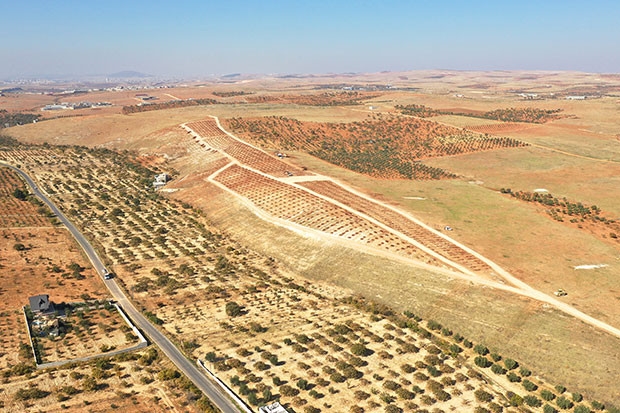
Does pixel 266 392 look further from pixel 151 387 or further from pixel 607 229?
pixel 607 229

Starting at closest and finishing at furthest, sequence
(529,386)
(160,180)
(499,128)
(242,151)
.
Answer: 1. (529,386)
2. (160,180)
3. (242,151)
4. (499,128)

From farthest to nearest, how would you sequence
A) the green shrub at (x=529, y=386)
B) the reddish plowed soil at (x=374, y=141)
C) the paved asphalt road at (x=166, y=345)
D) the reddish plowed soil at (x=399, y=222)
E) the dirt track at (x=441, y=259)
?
the reddish plowed soil at (x=374, y=141) < the reddish plowed soil at (x=399, y=222) < the dirt track at (x=441, y=259) < the green shrub at (x=529, y=386) < the paved asphalt road at (x=166, y=345)

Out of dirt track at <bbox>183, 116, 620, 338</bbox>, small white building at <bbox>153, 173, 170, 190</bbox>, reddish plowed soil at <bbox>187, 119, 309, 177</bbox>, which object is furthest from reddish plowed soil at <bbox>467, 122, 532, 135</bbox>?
small white building at <bbox>153, 173, 170, 190</bbox>

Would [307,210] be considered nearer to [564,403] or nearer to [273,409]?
[273,409]

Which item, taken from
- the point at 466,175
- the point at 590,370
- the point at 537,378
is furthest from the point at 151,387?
the point at 466,175

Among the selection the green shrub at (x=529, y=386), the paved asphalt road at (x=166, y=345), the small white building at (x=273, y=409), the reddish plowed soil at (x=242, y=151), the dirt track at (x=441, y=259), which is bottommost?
the green shrub at (x=529, y=386)

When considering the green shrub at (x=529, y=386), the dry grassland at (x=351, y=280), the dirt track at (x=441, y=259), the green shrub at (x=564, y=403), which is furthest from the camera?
the dirt track at (x=441, y=259)

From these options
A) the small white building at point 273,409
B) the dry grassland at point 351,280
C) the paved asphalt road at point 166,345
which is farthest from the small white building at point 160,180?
the small white building at point 273,409

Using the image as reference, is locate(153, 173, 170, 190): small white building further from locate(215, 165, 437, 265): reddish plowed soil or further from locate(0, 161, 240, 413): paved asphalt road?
locate(0, 161, 240, 413): paved asphalt road

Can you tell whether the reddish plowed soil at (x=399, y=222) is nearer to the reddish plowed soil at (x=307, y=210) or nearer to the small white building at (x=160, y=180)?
the reddish plowed soil at (x=307, y=210)

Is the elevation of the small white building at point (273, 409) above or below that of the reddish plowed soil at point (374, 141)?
Answer: below

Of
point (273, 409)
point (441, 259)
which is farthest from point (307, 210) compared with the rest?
point (273, 409)
